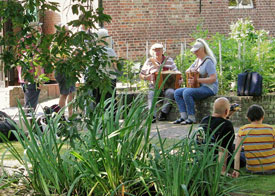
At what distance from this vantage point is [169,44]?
1691 centimetres

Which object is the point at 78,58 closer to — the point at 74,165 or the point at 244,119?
the point at 74,165

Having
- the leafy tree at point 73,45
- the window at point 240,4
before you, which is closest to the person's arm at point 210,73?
the leafy tree at point 73,45

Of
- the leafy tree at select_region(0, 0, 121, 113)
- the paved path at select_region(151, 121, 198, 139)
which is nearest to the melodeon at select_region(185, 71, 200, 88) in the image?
the paved path at select_region(151, 121, 198, 139)

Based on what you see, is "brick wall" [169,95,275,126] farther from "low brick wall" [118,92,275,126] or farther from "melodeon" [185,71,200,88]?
"melodeon" [185,71,200,88]

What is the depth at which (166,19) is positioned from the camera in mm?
16859

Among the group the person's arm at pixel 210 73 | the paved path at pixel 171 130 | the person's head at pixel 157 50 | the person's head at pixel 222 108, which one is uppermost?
the person's head at pixel 157 50

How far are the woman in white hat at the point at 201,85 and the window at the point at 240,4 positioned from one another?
891 centimetres

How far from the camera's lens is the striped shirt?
573 cm

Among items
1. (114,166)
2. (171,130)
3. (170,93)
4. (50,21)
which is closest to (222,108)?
(114,166)

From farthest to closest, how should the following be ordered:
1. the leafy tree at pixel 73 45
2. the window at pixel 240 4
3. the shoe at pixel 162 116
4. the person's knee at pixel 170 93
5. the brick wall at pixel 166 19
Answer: the window at pixel 240 4 → the brick wall at pixel 166 19 → the shoe at pixel 162 116 → the person's knee at pixel 170 93 → the leafy tree at pixel 73 45

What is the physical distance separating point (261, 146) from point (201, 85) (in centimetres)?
380

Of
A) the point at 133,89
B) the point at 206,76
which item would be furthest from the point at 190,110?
the point at 133,89

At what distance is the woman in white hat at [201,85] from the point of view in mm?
9219

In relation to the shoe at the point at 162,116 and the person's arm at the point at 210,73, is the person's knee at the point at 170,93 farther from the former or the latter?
the person's arm at the point at 210,73
